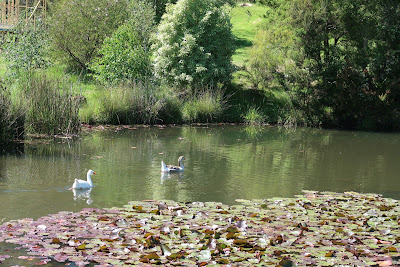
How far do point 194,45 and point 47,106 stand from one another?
9600 millimetres

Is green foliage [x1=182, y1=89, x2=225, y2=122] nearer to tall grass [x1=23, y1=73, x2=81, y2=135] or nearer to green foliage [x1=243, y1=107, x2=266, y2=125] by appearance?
green foliage [x1=243, y1=107, x2=266, y2=125]

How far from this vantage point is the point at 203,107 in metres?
25.2

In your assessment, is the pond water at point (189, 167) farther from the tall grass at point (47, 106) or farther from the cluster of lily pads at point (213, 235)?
the cluster of lily pads at point (213, 235)

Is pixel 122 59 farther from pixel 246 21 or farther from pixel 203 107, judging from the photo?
pixel 246 21

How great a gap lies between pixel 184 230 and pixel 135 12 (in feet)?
75.4

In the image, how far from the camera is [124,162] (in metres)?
15.2

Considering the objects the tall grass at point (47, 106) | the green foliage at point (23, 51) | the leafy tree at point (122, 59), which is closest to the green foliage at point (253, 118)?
the leafy tree at point (122, 59)

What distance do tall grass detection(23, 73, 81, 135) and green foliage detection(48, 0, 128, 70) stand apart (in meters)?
10.6

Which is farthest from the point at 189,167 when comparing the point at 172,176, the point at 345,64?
the point at 345,64

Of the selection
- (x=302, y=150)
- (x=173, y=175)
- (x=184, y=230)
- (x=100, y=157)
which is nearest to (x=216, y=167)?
(x=173, y=175)

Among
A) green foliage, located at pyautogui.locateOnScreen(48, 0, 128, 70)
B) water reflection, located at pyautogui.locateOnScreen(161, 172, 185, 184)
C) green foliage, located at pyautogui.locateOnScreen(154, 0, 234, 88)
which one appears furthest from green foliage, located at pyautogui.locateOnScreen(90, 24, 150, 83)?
water reflection, located at pyautogui.locateOnScreen(161, 172, 185, 184)

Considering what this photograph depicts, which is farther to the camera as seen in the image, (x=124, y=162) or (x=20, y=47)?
(x=20, y=47)

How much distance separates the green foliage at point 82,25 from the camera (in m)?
28.9

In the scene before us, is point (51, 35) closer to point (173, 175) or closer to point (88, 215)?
point (173, 175)
